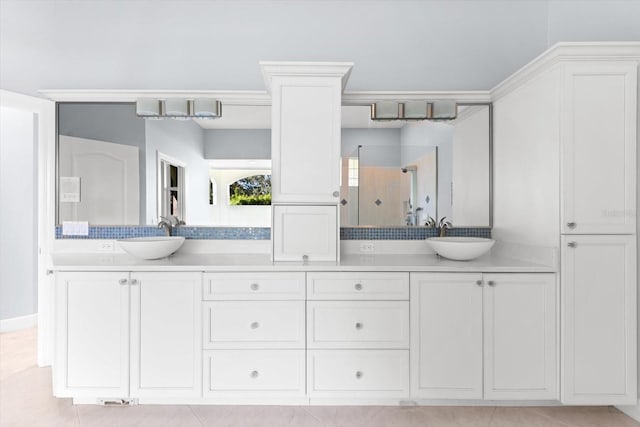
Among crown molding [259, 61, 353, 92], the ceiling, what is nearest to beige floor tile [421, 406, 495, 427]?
crown molding [259, 61, 353, 92]

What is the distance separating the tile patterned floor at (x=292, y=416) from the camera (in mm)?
2061

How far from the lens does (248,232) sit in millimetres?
2730

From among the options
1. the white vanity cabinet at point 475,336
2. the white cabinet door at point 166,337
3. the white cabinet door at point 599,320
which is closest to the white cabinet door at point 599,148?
the white cabinet door at point 599,320

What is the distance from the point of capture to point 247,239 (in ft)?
8.96

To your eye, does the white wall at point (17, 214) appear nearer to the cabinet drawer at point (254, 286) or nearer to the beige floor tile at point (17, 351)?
the beige floor tile at point (17, 351)

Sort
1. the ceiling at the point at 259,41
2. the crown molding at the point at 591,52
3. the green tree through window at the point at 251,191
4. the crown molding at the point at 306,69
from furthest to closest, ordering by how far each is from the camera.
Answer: the ceiling at the point at 259,41 → the green tree through window at the point at 251,191 → the crown molding at the point at 306,69 → the crown molding at the point at 591,52

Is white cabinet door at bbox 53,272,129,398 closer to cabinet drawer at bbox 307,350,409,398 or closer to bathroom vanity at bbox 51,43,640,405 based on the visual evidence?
bathroom vanity at bbox 51,43,640,405

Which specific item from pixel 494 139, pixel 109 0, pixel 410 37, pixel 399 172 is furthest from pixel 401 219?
pixel 109 0

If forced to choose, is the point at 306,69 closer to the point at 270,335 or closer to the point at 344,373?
the point at 270,335

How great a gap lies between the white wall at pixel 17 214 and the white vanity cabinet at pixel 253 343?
2.82 metres

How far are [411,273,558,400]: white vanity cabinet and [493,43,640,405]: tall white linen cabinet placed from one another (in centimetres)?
18

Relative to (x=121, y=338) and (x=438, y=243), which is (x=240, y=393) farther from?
(x=438, y=243)

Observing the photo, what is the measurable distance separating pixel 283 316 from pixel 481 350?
1190 millimetres

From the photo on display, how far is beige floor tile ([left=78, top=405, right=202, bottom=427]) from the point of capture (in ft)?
6.73
